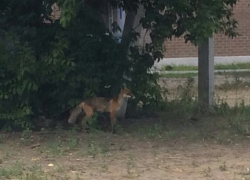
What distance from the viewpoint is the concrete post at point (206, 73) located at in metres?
11.0

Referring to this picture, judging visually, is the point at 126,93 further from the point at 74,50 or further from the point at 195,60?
the point at 195,60

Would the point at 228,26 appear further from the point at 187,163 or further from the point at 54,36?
the point at 187,163

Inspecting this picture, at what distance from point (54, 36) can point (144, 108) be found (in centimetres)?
220

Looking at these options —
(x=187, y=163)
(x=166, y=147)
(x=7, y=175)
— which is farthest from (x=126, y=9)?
(x=7, y=175)

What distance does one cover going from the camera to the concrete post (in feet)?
36.0

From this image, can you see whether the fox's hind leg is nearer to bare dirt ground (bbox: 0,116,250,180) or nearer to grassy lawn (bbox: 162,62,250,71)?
bare dirt ground (bbox: 0,116,250,180)

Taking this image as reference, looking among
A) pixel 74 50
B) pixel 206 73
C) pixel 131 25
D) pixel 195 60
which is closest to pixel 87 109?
pixel 74 50

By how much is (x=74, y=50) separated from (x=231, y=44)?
41.8 feet

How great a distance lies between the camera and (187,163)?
289 inches

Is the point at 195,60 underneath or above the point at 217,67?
above

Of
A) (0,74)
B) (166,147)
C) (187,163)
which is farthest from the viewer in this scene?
(0,74)

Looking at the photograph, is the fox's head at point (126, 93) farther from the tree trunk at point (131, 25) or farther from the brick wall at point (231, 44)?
the brick wall at point (231, 44)

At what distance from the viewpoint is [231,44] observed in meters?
21.1

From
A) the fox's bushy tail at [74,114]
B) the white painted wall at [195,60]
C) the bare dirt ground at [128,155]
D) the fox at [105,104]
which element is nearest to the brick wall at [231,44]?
the white painted wall at [195,60]
